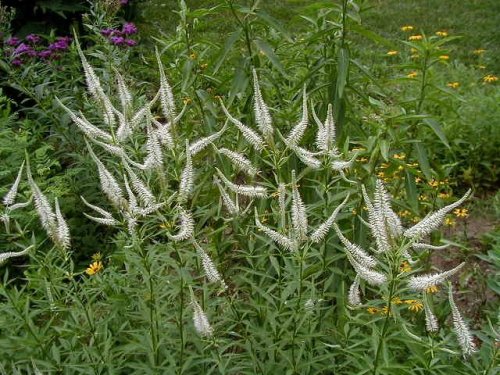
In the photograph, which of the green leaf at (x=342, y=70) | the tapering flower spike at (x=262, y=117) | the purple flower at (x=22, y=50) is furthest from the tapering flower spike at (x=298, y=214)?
the purple flower at (x=22, y=50)

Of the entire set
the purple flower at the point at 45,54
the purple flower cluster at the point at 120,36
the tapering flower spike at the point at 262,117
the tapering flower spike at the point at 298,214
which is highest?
the tapering flower spike at the point at 262,117

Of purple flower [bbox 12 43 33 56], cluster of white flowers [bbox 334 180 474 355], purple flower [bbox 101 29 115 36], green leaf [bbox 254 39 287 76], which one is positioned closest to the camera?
cluster of white flowers [bbox 334 180 474 355]

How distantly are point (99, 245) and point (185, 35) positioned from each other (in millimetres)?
1744

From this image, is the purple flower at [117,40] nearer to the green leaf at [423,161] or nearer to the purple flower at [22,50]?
the purple flower at [22,50]

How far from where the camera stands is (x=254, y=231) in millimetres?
3113

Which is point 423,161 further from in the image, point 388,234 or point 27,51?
point 27,51

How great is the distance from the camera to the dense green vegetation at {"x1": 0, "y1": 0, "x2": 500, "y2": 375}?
7.02 feet

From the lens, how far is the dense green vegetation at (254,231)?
2.14m

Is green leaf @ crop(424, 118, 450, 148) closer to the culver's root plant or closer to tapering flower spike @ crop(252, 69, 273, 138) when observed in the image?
the culver's root plant

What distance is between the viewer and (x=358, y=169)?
335cm

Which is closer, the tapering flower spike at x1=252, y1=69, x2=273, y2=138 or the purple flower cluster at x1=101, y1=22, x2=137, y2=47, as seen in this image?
the tapering flower spike at x1=252, y1=69, x2=273, y2=138

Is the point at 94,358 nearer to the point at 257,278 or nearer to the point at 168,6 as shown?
the point at 257,278

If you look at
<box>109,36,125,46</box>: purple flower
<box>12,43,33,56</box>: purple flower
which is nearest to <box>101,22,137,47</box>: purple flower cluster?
<box>109,36,125,46</box>: purple flower

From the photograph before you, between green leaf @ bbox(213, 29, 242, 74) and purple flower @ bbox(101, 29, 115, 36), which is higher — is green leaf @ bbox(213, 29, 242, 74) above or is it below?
above
